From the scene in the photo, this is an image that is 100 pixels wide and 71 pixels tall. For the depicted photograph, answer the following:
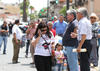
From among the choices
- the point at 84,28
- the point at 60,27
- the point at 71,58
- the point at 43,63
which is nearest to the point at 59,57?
the point at 71,58

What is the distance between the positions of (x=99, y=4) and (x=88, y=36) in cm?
5681

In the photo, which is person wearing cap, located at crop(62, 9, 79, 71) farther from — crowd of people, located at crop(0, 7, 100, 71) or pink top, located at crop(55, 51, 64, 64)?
pink top, located at crop(55, 51, 64, 64)

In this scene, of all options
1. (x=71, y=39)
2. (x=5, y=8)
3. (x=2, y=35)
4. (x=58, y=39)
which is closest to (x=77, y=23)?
(x=71, y=39)

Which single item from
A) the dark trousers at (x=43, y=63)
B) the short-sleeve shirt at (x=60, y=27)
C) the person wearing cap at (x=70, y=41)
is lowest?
the dark trousers at (x=43, y=63)

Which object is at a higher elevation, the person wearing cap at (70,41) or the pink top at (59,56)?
the person wearing cap at (70,41)

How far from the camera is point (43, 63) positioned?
27.3 ft

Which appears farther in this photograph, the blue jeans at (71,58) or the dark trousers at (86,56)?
the blue jeans at (71,58)

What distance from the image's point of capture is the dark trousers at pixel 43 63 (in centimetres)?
830

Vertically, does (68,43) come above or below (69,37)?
below

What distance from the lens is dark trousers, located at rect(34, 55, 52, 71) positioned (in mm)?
8305

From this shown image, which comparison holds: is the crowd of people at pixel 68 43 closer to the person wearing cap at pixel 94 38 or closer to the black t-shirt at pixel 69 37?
the black t-shirt at pixel 69 37

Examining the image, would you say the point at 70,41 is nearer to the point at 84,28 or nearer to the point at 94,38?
the point at 84,28

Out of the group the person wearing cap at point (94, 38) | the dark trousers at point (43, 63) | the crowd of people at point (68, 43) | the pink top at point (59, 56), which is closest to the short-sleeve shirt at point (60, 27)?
the person wearing cap at point (94, 38)

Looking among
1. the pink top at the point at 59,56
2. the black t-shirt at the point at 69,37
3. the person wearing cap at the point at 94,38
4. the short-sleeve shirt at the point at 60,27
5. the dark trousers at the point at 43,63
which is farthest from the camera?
the short-sleeve shirt at the point at 60,27
